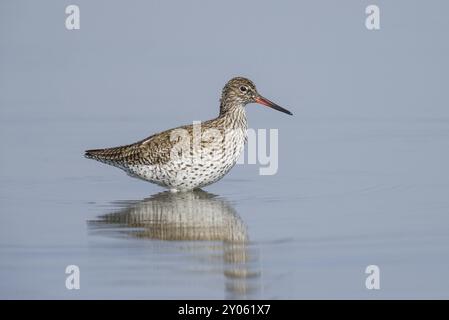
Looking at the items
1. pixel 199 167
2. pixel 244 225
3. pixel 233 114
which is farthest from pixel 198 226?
pixel 233 114

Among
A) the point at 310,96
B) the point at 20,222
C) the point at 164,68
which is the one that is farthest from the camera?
the point at 164,68

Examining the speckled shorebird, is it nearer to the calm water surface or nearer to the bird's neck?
the bird's neck

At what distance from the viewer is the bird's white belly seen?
12984mm

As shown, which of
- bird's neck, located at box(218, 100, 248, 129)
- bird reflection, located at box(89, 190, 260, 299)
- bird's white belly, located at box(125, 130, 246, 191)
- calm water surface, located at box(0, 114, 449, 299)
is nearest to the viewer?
calm water surface, located at box(0, 114, 449, 299)

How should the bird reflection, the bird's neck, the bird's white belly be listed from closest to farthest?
1. the bird reflection
2. the bird's white belly
3. the bird's neck

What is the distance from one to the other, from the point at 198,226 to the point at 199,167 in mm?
1844

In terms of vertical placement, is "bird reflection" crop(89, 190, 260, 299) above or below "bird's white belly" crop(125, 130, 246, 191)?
below

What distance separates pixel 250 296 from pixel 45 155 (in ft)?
23.7

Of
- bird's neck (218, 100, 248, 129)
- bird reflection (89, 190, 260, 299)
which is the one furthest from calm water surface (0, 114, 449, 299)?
bird's neck (218, 100, 248, 129)

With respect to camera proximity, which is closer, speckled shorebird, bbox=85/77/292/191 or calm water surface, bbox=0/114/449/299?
calm water surface, bbox=0/114/449/299

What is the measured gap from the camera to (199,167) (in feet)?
42.6

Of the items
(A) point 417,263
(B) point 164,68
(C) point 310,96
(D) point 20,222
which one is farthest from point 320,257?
(B) point 164,68
